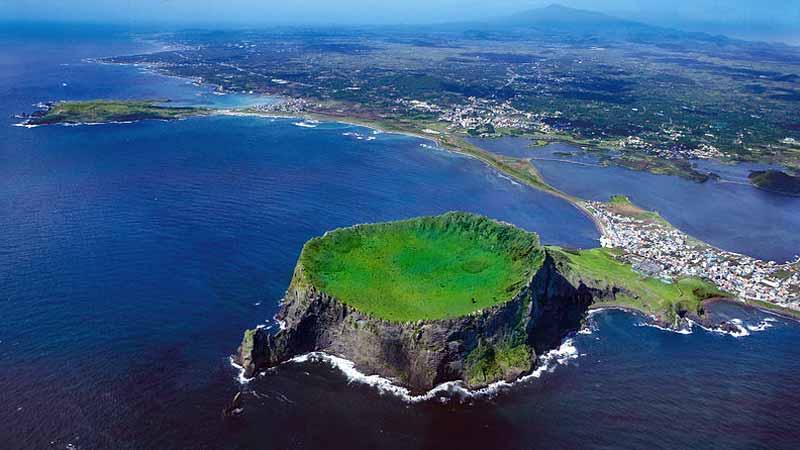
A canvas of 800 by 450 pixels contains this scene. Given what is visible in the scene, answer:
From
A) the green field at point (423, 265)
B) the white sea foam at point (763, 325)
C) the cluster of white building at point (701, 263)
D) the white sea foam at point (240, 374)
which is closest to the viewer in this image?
the white sea foam at point (240, 374)

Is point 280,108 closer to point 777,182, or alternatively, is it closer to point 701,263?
point 701,263

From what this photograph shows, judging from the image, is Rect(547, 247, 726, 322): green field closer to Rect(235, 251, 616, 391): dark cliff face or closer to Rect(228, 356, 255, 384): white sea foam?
Rect(235, 251, 616, 391): dark cliff face

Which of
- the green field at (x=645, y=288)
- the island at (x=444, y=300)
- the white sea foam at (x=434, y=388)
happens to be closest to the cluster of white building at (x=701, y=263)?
the green field at (x=645, y=288)

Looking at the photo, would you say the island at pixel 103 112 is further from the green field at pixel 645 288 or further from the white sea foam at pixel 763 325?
the white sea foam at pixel 763 325

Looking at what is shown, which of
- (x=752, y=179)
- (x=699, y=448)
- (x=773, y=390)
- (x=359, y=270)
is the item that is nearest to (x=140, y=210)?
(x=359, y=270)

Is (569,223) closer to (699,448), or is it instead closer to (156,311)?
(699,448)

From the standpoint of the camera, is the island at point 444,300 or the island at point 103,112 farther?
the island at point 103,112
